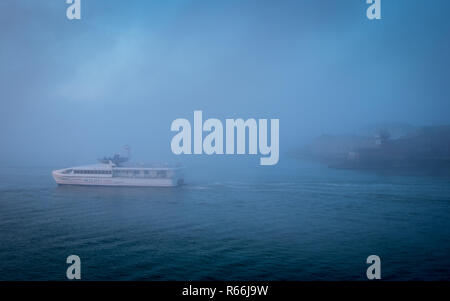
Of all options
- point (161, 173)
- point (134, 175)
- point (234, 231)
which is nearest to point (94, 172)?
point (134, 175)

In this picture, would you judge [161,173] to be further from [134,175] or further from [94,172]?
[94,172]

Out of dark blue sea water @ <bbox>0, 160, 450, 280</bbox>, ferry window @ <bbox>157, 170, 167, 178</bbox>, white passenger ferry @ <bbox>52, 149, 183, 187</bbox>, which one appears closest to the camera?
dark blue sea water @ <bbox>0, 160, 450, 280</bbox>

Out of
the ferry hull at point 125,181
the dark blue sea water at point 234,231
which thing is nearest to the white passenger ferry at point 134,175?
the ferry hull at point 125,181

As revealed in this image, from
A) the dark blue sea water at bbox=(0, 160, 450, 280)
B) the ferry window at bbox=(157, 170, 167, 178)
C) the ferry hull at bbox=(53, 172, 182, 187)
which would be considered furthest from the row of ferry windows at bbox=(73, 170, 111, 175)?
the ferry window at bbox=(157, 170, 167, 178)

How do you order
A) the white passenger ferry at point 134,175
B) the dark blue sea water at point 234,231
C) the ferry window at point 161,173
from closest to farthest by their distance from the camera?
the dark blue sea water at point 234,231, the white passenger ferry at point 134,175, the ferry window at point 161,173

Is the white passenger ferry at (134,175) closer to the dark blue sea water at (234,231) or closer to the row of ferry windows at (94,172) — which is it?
the row of ferry windows at (94,172)

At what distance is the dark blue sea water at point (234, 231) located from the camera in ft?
14.4

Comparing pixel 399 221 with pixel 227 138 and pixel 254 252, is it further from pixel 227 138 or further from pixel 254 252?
pixel 227 138

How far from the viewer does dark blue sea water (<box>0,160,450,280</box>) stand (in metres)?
4.38

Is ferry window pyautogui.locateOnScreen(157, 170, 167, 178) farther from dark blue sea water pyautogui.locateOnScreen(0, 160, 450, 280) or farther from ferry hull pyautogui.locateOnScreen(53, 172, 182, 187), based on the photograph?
dark blue sea water pyautogui.locateOnScreen(0, 160, 450, 280)
